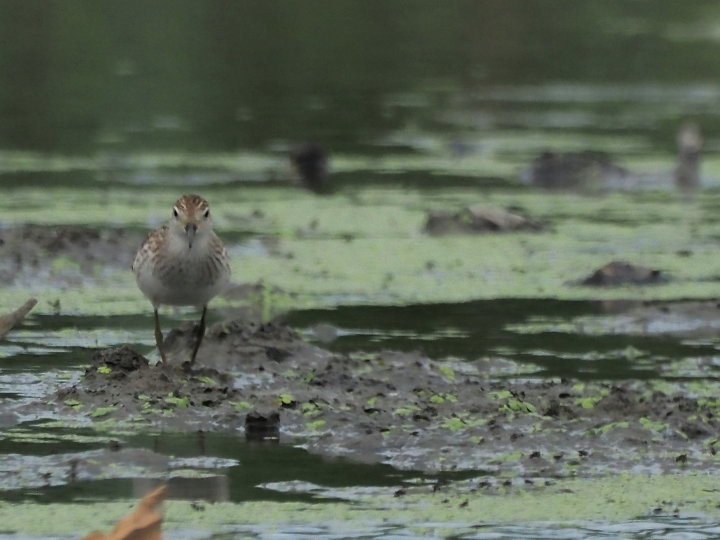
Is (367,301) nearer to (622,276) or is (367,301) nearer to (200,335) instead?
(622,276)

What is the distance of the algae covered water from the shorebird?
17.5 inches

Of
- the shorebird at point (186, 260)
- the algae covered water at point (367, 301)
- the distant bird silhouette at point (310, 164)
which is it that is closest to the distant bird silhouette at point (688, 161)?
the algae covered water at point (367, 301)

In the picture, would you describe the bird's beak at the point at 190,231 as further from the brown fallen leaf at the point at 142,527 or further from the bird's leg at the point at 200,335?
the brown fallen leaf at the point at 142,527

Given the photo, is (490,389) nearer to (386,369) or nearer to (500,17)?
(386,369)

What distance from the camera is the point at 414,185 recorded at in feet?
59.3

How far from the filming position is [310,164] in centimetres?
1836

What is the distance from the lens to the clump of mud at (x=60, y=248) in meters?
13.3

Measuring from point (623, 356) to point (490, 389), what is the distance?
158 cm

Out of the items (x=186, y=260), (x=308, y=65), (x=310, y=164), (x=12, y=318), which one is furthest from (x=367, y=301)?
(x=308, y=65)

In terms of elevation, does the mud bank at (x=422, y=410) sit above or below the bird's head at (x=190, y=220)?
below

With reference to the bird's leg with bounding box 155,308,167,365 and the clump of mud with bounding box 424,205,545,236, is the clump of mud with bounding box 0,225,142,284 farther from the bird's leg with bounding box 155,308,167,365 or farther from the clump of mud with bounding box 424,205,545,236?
the bird's leg with bounding box 155,308,167,365

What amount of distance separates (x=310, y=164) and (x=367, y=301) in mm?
5849

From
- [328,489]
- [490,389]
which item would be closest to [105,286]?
[490,389]

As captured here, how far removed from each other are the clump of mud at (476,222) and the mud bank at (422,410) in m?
4.80
